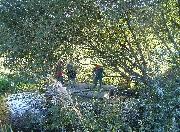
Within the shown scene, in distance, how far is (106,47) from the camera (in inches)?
458

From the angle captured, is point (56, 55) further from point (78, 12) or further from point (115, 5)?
point (115, 5)

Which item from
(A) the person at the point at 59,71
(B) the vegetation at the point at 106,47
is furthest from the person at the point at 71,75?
(A) the person at the point at 59,71

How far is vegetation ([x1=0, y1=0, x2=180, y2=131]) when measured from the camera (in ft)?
30.2

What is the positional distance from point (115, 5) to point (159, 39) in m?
2.07

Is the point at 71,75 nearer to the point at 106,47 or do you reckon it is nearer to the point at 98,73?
the point at 98,73

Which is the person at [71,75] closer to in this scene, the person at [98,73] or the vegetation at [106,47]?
the vegetation at [106,47]

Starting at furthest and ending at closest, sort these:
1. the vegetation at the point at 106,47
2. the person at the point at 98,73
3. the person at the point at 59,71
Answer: the person at the point at 98,73 < the person at the point at 59,71 < the vegetation at the point at 106,47

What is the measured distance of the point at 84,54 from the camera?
11.8 metres

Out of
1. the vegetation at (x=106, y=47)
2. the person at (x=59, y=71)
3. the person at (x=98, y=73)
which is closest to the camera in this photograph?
the vegetation at (x=106, y=47)

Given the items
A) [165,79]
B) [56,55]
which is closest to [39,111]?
[56,55]

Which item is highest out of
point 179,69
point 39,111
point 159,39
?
point 159,39

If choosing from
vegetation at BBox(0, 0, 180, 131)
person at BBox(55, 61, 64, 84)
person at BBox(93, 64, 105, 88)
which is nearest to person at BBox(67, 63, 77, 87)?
vegetation at BBox(0, 0, 180, 131)

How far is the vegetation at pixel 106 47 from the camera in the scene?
920cm

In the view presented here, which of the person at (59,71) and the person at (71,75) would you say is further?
the person at (71,75)
